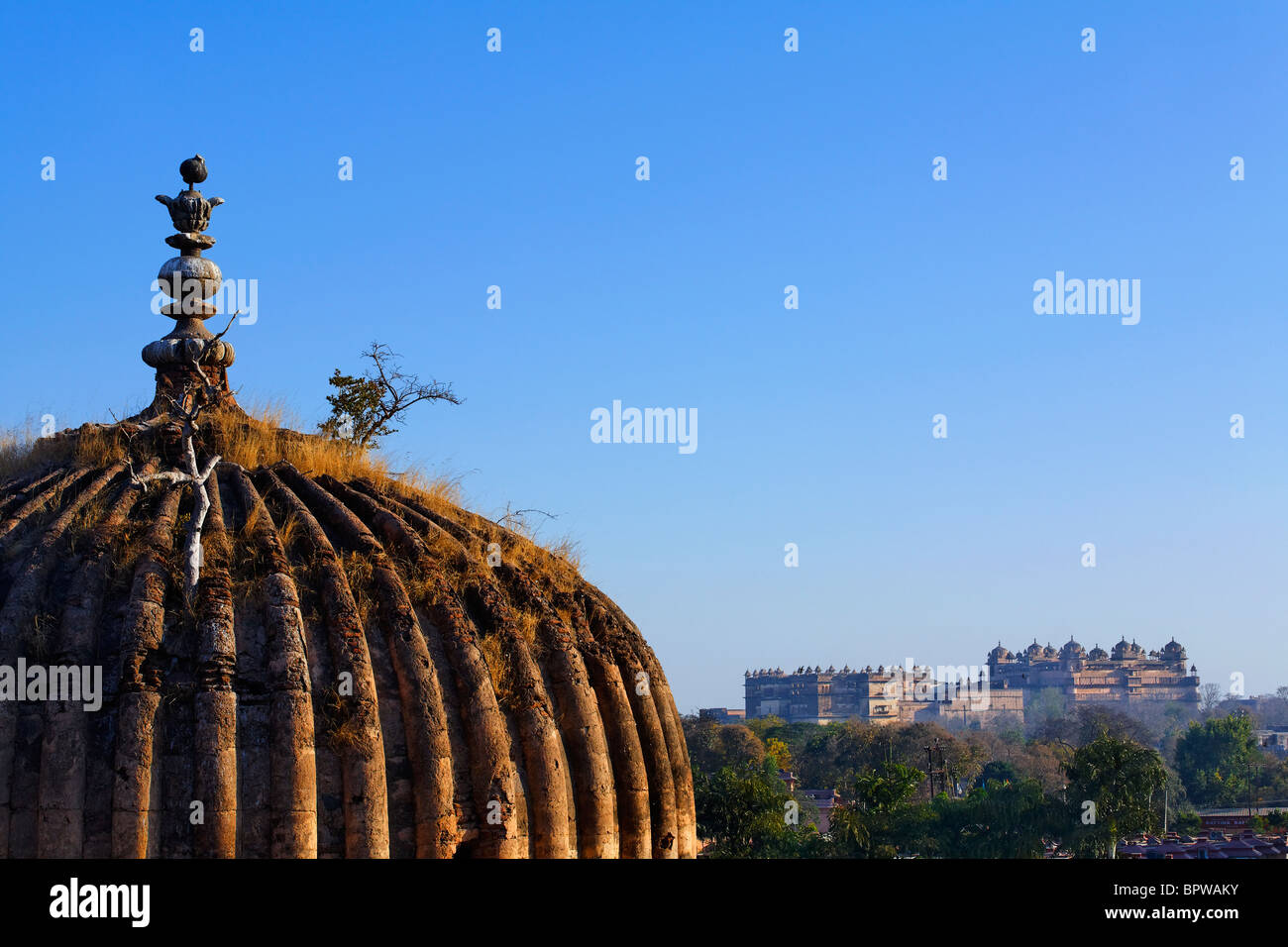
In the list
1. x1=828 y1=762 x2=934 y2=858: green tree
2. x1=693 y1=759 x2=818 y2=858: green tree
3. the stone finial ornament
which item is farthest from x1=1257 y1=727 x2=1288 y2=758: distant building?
the stone finial ornament

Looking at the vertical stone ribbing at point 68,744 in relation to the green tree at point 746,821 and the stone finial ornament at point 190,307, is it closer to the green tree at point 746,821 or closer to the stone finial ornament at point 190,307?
the stone finial ornament at point 190,307

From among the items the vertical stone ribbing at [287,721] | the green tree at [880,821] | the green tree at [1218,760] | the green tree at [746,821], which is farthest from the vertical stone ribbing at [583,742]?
the green tree at [1218,760]

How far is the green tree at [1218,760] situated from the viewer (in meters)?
88.6

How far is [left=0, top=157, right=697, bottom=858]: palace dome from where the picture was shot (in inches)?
261

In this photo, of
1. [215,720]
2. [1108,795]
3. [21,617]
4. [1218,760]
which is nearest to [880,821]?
[1108,795]

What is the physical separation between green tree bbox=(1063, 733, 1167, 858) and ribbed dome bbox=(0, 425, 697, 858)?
43977 mm

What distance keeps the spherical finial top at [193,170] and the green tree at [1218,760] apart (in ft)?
296

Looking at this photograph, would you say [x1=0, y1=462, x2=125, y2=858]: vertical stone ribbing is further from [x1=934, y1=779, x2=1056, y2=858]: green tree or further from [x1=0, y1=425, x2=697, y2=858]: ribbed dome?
[x1=934, y1=779, x2=1056, y2=858]: green tree
